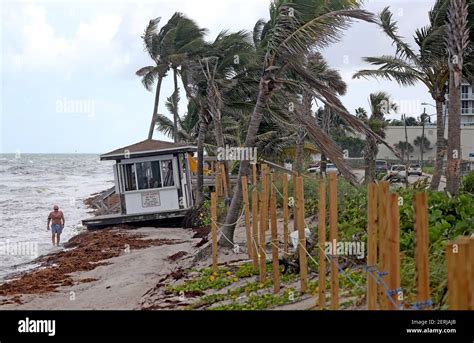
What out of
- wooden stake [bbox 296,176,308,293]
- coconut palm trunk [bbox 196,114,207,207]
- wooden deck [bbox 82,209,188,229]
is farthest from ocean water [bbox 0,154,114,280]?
wooden stake [bbox 296,176,308,293]

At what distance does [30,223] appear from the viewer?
33125mm

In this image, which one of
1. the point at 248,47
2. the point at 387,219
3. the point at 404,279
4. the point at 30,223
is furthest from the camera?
the point at 30,223

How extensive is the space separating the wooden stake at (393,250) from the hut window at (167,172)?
17824 millimetres

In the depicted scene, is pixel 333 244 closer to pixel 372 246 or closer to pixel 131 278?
pixel 372 246

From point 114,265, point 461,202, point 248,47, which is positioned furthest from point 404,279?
point 248,47

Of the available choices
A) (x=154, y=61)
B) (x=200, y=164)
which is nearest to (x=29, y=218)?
(x=154, y=61)

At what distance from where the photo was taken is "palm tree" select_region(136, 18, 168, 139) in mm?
33231

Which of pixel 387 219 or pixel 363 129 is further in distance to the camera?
pixel 363 129

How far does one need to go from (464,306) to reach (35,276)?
42.0 ft

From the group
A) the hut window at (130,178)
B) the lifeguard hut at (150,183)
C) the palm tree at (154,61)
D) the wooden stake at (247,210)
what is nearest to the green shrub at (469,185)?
the wooden stake at (247,210)

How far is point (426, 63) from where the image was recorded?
21.5 meters

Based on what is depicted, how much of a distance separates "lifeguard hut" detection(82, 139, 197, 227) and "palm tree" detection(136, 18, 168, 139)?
944cm

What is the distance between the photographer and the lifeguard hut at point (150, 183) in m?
24.2
